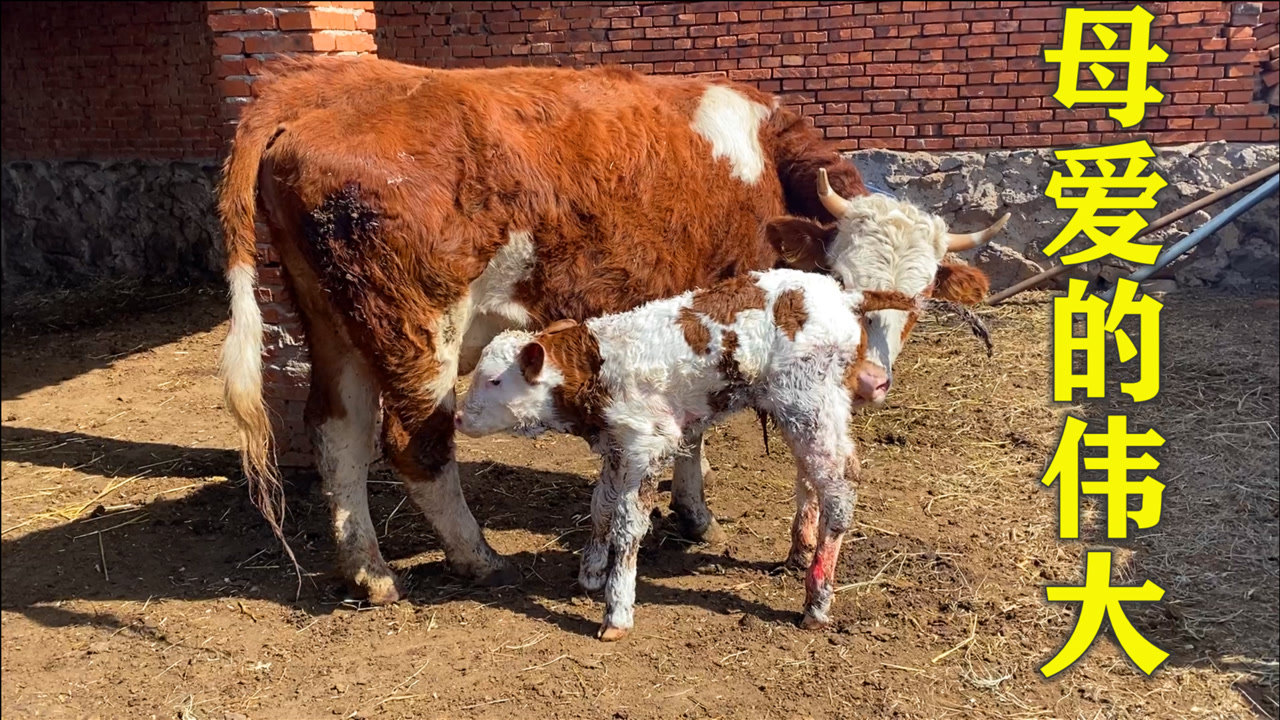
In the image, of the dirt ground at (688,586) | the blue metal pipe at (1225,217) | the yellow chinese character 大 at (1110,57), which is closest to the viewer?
the dirt ground at (688,586)

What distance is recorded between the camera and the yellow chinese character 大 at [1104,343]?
558 cm

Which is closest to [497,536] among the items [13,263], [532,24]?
[532,24]

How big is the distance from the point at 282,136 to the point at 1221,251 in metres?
7.23

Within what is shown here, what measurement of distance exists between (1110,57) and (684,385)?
5539mm

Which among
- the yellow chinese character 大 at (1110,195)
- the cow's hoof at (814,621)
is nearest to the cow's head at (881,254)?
the cow's hoof at (814,621)

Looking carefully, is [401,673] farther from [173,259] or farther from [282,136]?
[173,259]

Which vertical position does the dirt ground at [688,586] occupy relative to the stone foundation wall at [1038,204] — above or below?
below

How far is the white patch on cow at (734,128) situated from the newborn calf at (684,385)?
832 millimetres

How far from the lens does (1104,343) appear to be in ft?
22.7

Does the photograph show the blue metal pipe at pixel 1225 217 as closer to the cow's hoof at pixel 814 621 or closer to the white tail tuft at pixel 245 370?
the cow's hoof at pixel 814 621

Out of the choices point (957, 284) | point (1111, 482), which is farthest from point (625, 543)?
point (1111, 482)

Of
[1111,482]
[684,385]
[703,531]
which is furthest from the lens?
[1111,482]

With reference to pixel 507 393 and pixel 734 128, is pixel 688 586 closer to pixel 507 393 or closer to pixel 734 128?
pixel 507 393

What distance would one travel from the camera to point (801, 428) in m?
3.82
